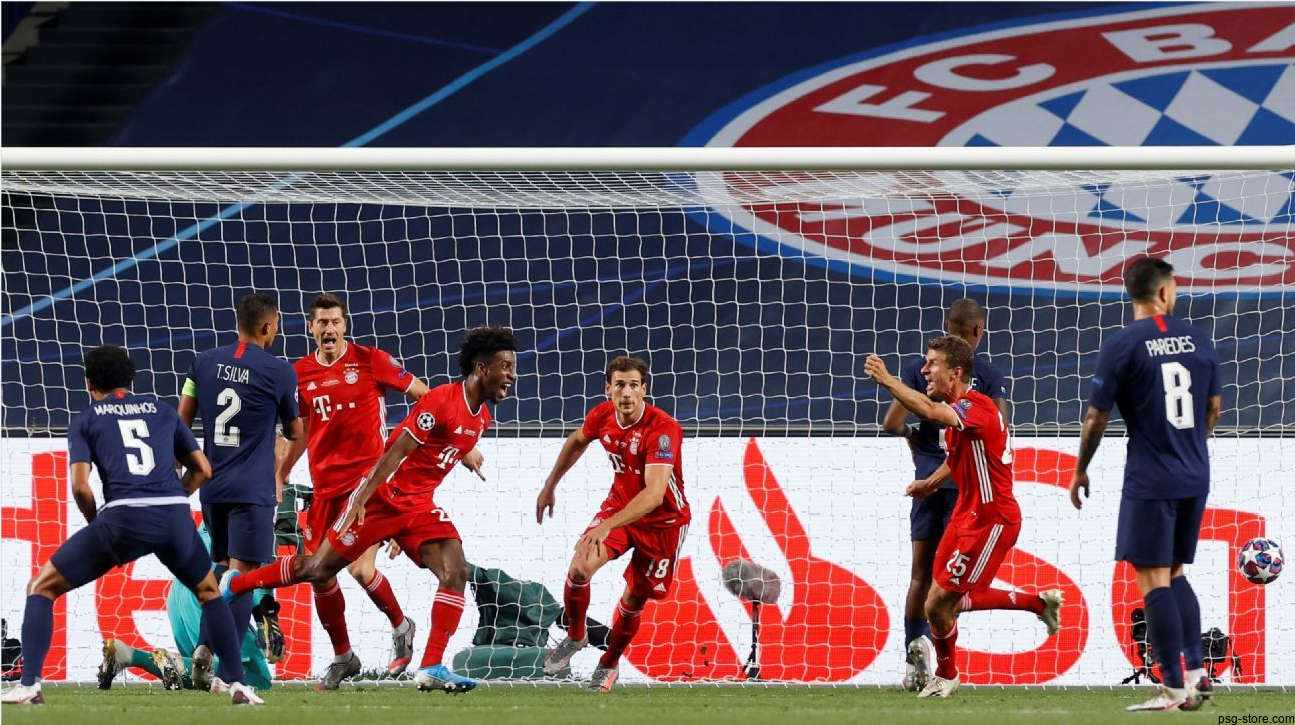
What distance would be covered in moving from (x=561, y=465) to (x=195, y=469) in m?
1.88

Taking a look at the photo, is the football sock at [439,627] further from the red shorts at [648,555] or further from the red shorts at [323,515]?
the red shorts at [323,515]

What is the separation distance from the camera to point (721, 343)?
10.3 m

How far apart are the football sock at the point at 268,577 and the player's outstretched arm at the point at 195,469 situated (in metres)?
0.65

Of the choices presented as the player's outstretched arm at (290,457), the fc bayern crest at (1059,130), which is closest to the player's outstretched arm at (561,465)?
the player's outstretched arm at (290,457)

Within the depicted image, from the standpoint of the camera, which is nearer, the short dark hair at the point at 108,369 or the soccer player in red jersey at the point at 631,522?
the short dark hair at the point at 108,369

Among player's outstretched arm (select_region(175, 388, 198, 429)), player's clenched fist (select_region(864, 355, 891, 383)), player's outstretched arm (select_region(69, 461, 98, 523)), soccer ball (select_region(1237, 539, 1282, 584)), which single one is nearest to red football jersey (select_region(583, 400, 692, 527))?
player's clenched fist (select_region(864, 355, 891, 383))

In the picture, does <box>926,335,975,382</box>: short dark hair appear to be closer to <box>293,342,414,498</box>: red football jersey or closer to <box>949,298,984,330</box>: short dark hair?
<box>949,298,984,330</box>: short dark hair

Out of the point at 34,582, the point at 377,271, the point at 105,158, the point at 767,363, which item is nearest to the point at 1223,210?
the point at 767,363

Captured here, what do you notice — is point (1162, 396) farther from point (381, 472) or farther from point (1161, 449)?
point (381, 472)

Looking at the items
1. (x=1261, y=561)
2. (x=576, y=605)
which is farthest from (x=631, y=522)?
(x=1261, y=561)

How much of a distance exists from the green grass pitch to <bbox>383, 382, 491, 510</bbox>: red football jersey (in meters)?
0.88

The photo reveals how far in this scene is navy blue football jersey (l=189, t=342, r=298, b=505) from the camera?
6738 mm

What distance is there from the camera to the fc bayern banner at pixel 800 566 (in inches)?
302

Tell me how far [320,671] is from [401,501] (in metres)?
1.62
